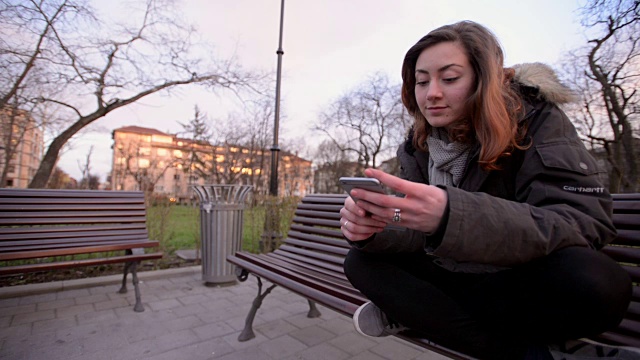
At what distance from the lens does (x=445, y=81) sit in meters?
1.43

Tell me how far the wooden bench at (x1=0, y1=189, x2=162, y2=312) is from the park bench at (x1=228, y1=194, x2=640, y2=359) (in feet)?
4.76

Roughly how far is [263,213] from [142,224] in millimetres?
2037

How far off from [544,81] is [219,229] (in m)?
3.75

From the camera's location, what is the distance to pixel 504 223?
0.94 m

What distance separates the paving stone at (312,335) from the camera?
9.09 feet

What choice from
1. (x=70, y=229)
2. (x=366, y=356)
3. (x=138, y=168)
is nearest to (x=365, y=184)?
(x=366, y=356)

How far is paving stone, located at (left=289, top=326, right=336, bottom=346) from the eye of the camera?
2771 millimetres

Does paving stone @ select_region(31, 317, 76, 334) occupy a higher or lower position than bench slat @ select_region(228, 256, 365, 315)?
lower

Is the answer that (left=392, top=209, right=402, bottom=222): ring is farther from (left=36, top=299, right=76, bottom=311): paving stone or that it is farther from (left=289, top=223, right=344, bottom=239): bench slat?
(left=36, top=299, right=76, bottom=311): paving stone

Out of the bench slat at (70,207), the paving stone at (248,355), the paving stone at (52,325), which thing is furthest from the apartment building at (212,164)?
the paving stone at (248,355)

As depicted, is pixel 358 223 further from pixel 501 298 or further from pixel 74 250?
pixel 74 250

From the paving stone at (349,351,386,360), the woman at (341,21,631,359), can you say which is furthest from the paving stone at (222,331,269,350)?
the woman at (341,21,631,359)

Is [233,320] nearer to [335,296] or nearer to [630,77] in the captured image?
[335,296]

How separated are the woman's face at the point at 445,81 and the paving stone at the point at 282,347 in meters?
2.05
